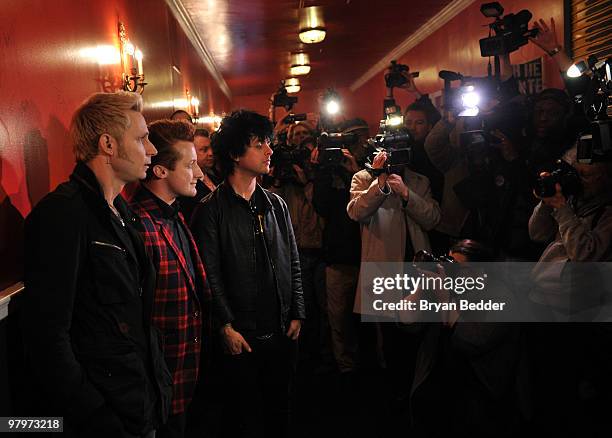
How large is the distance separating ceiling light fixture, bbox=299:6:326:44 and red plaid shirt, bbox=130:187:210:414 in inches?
171

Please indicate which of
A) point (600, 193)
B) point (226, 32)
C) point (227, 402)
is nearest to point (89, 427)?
point (227, 402)

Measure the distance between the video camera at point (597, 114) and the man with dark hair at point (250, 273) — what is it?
1184mm

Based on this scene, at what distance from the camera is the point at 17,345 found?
1405mm

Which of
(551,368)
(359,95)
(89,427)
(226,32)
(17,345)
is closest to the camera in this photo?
(89,427)

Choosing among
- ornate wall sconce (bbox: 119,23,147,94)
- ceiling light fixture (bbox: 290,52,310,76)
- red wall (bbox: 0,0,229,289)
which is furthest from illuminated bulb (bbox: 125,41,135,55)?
ceiling light fixture (bbox: 290,52,310,76)

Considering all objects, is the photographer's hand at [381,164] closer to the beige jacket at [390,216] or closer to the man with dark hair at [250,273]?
the beige jacket at [390,216]

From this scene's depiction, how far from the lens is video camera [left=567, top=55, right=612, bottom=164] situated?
6.52 feet

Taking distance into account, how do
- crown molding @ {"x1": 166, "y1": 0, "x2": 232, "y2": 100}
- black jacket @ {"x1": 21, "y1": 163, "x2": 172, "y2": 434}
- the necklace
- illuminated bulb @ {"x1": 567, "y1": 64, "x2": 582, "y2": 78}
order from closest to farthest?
black jacket @ {"x1": 21, "y1": 163, "x2": 172, "y2": 434}, the necklace, illuminated bulb @ {"x1": 567, "y1": 64, "x2": 582, "y2": 78}, crown molding @ {"x1": 166, "y1": 0, "x2": 232, "y2": 100}

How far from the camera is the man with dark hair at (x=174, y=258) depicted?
5.74 feet

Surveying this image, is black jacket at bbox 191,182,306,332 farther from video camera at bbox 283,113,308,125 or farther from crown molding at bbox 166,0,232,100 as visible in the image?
crown molding at bbox 166,0,232,100

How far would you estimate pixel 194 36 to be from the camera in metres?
6.65

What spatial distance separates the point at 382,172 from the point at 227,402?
143 centimetres

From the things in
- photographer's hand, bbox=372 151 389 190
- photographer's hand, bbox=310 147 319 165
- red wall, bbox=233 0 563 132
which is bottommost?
photographer's hand, bbox=372 151 389 190

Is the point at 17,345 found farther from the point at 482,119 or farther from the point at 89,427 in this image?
the point at 482,119
